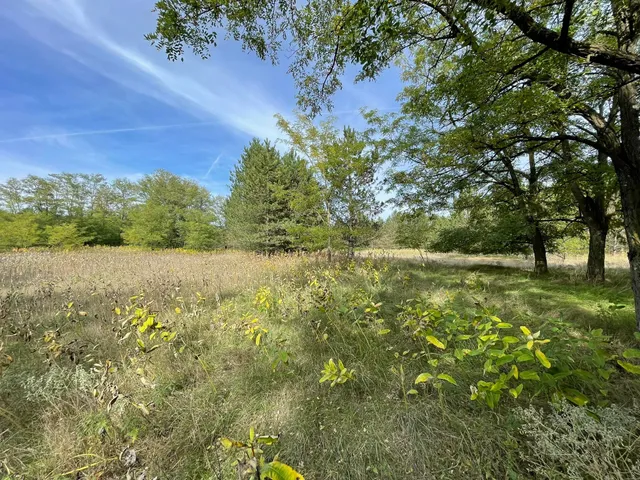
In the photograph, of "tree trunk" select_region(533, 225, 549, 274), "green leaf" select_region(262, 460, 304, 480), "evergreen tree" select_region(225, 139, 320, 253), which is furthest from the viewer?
"evergreen tree" select_region(225, 139, 320, 253)

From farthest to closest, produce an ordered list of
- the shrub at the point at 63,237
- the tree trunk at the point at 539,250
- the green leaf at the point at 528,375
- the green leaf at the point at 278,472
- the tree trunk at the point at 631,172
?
1. the shrub at the point at 63,237
2. the tree trunk at the point at 539,250
3. the tree trunk at the point at 631,172
4. the green leaf at the point at 528,375
5. the green leaf at the point at 278,472

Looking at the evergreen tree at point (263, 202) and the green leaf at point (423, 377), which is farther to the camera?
the evergreen tree at point (263, 202)

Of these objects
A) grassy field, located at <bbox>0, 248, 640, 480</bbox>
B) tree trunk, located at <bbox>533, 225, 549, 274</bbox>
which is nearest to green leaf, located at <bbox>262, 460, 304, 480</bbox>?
grassy field, located at <bbox>0, 248, 640, 480</bbox>

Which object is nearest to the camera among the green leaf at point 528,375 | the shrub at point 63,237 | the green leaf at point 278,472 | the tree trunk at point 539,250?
the green leaf at point 278,472

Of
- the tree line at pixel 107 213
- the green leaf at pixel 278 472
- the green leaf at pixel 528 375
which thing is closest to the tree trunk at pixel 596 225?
the green leaf at pixel 528 375

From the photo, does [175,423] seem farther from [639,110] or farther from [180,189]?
[180,189]

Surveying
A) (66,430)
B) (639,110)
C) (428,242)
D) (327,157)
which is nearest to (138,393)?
(66,430)

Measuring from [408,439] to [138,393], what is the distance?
195 cm

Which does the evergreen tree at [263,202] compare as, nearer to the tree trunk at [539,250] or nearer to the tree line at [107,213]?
the tree line at [107,213]

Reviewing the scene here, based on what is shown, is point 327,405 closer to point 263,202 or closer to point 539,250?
point 539,250

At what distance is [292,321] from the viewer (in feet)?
9.86

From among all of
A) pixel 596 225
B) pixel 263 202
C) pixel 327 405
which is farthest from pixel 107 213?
pixel 596 225

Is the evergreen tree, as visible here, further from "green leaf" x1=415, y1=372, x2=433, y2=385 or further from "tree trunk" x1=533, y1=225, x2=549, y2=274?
"green leaf" x1=415, y1=372, x2=433, y2=385

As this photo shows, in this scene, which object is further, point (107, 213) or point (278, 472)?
point (107, 213)
